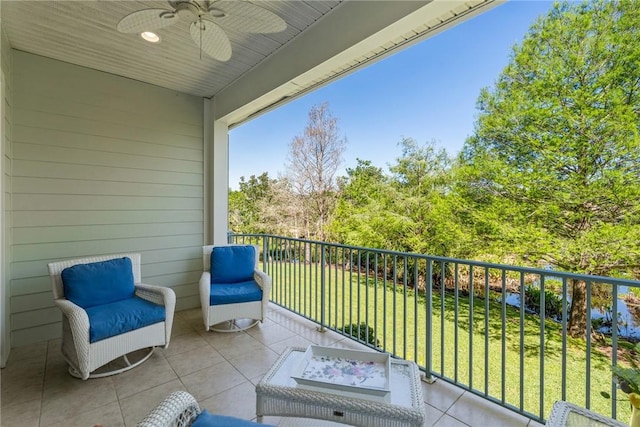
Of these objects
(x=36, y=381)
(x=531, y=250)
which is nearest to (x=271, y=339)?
(x=36, y=381)

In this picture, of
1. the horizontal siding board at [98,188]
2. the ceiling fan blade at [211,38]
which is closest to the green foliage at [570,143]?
the ceiling fan blade at [211,38]

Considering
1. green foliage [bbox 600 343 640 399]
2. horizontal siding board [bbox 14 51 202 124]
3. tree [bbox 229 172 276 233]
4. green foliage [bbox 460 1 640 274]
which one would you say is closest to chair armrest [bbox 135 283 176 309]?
horizontal siding board [bbox 14 51 202 124]

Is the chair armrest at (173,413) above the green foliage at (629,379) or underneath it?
underneath

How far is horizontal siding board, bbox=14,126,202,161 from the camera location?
2.96m

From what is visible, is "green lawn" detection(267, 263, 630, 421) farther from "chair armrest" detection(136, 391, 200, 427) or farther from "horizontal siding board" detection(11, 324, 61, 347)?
"horizontal siding board" detection(11, 324, 61, 347)

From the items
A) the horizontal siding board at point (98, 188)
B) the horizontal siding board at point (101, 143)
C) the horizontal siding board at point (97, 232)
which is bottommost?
the horizontal siding board at point (97, 232)

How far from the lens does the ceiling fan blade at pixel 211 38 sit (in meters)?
1.95

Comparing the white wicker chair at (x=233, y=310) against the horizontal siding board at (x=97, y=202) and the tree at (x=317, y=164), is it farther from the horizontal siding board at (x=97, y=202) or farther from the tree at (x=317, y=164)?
the tree at (x=317, y=164)

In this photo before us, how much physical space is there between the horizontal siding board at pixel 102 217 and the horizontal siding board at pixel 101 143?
735 mm

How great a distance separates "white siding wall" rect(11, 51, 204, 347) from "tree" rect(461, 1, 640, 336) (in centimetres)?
584

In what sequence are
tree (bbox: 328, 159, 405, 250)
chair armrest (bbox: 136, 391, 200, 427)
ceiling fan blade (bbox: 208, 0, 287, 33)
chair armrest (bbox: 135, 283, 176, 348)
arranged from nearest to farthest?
chair armrest (bbox: 136, 391, 200, 427) < ceiling fan blade (bbox: 208, 0, 287, 33) < chair armrest (bbox: 135, 283, 176, 348) < tree (bbox: 328, 159, 405, 250)

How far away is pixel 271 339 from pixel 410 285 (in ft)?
21.5

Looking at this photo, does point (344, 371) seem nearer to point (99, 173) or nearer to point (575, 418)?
point (575, 418)

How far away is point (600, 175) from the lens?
4773mm
